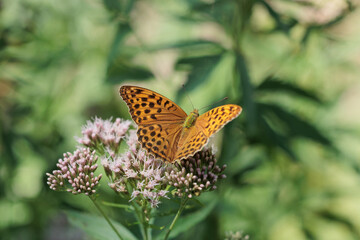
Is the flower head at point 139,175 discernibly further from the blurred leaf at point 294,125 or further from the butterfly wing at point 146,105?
the blurred leaf at point 294,125

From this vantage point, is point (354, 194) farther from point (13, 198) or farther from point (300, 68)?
point (13, 198)

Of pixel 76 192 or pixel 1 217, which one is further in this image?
pixel 1 217

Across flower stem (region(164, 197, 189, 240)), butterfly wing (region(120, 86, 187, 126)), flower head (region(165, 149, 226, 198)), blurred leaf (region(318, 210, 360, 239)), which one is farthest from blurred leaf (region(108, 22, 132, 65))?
blurred leaf (region(318, 210, 360, 239))

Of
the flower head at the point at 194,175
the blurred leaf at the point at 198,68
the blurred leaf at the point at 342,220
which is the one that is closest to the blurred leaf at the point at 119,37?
the blurred leaf at the point at 198,68

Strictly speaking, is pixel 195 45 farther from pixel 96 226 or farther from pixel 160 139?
pixel 96 226

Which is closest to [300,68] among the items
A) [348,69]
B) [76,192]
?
[348,69]

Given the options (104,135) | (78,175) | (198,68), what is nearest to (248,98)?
(198,68)

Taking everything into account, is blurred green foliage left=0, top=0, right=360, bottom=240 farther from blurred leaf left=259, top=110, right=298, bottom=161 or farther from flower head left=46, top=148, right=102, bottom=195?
flower head left=46, top=148, right=102, bottom=195
